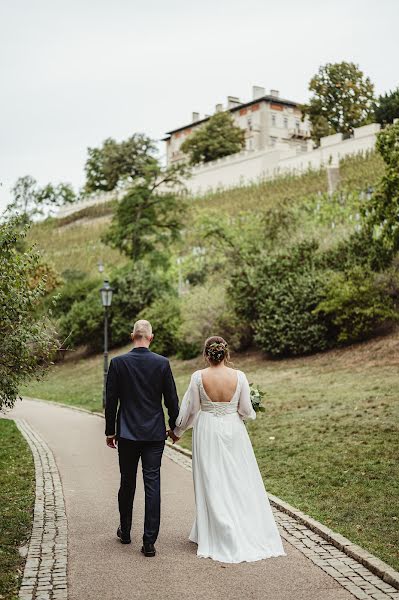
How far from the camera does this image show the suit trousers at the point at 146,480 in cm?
734

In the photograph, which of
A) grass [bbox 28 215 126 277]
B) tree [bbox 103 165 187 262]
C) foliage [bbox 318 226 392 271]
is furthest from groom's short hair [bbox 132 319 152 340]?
grass [bbox 28 215 126 277]

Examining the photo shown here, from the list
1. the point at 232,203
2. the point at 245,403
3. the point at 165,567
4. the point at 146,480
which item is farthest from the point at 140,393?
the point at 232,203

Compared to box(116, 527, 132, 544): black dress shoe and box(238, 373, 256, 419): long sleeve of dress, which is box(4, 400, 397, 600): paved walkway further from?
box(238, 373, 256, 419): long sleeve of dress

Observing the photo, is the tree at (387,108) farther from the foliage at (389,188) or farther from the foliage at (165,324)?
the foliage at (389,188)

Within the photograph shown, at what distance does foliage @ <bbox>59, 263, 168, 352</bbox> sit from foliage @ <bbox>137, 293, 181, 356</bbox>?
113 inches

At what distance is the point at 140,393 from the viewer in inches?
295

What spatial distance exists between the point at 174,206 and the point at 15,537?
127 feet

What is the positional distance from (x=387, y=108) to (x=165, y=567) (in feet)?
232

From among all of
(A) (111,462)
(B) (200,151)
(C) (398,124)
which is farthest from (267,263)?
(B) (200,151)

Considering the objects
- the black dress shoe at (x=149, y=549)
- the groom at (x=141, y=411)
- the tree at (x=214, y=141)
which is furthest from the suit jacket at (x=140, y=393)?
the tree at (x=214, y=141)

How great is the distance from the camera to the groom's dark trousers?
7438 mm

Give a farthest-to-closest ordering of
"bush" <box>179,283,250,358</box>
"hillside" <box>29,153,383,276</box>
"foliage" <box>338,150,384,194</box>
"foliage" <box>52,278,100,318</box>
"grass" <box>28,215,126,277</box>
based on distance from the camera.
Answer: "grass" <box>28,215,126,277</box> < "hillside" <box>29,153,383,276</box> < "foliage" <box>338,150,384,194</box> < "foliage" <box>52,278,100,318</box> < "bush" <box>179,283,250,358</box>

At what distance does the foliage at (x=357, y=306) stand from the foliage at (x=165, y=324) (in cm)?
1004

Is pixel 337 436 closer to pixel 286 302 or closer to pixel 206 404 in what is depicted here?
pixel 206 404
